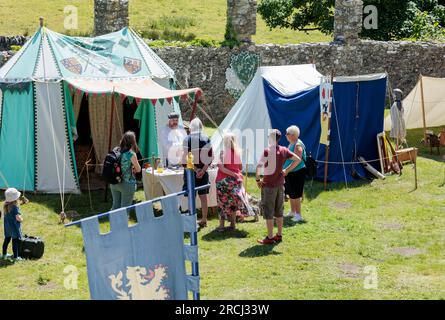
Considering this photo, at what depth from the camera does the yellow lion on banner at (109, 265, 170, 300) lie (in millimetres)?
6047

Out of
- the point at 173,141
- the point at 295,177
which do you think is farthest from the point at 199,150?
the point at 173,141

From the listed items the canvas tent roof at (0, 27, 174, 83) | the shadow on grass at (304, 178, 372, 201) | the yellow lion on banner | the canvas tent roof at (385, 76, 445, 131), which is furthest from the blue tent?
the yellow lion on banner

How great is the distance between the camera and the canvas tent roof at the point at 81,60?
11.6m

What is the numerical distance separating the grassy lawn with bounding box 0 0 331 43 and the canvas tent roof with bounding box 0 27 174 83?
34.9 feet

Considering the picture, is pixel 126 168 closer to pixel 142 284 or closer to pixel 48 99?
pixel 48 99

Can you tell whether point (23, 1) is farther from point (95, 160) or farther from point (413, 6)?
point (95, 160)

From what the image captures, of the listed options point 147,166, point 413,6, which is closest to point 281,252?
point 147,166

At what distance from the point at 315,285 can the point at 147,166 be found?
3805mm

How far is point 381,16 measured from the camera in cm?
2352

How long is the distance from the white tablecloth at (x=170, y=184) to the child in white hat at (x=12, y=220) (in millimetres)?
2179

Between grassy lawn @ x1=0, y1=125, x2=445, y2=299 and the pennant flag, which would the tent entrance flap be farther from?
the pennant flag

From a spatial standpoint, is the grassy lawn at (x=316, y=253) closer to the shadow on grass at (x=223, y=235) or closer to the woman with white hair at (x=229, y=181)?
the shadow on grass at (x=223, y=235)

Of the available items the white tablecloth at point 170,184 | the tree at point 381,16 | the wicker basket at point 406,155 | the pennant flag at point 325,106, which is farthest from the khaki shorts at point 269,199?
the tree at point 381,16

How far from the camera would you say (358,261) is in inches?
348
